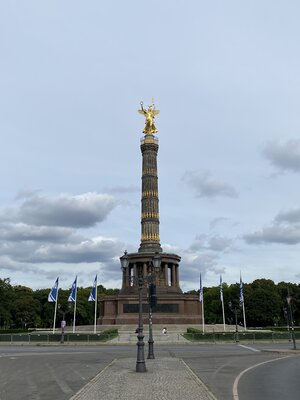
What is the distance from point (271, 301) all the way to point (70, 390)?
90.2 m

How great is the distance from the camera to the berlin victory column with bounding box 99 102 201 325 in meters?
69.0

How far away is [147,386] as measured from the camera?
1530 cm

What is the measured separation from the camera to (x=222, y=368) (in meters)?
22.2

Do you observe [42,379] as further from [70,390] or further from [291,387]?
[291,387]

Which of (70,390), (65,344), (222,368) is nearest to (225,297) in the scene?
(65,344)

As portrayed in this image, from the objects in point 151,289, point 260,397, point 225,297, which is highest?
point 225,297

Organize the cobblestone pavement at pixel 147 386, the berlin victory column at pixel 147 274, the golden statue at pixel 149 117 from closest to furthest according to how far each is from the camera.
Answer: the cobblestone pavement at pixel 147 386 → the berlin victory column at pixel 147 274 → the golden statue at pixel 149 117

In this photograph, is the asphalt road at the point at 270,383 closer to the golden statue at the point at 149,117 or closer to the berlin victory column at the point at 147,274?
the berlin victory column at the point at 147,274

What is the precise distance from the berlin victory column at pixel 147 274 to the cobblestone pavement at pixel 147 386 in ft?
140

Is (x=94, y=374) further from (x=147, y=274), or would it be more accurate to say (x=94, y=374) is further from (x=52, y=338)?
(x=147, y=274)

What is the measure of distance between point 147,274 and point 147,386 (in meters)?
51.1

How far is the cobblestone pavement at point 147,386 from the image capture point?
1337cm

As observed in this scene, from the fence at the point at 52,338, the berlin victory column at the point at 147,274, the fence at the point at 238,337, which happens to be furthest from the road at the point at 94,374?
the berlin victory column at the point at 147,274

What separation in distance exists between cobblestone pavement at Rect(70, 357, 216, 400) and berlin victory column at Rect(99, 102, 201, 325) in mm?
42606
